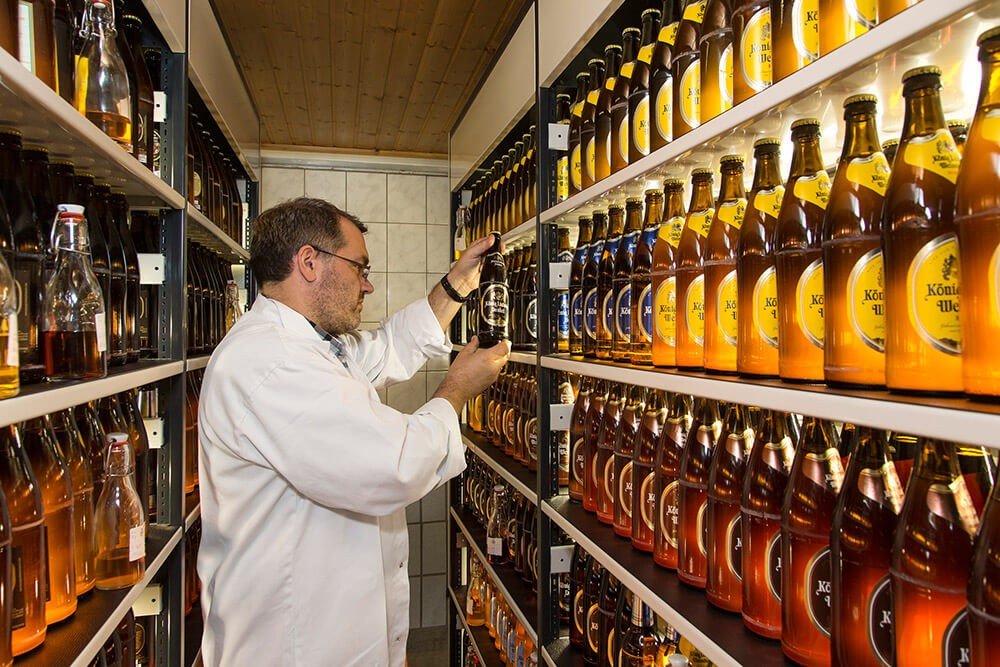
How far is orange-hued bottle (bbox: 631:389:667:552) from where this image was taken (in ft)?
4.85

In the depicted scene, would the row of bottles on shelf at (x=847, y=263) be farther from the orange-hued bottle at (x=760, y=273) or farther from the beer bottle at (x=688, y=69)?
the beer bottle at (x=688, y=69)

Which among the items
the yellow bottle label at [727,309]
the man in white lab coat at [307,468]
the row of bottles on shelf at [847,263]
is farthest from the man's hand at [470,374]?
the yellow bottle label at [727,309]

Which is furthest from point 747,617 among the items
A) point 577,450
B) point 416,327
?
point 416,327

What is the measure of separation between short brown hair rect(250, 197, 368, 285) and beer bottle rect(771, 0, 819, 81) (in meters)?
1.23

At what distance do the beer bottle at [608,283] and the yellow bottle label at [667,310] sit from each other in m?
0.23

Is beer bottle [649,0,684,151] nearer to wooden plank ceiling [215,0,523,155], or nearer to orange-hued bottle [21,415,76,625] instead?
wooden plank ceiling [215,0,523,155]

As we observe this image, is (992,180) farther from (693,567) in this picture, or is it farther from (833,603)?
(693,567)

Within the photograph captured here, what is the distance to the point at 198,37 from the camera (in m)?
2.01

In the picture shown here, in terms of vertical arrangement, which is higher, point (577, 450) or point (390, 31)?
point (390, 31)

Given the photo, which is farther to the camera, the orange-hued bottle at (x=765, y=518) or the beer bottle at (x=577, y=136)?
the beer bottle at (x=577, y=136)

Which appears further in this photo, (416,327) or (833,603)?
(416,327)

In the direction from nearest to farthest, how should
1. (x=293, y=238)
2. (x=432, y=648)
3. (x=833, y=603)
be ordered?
(x=833, y=603), (x=293, y=238), (x=432, y=648)

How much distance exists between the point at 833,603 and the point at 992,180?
1.84 ft

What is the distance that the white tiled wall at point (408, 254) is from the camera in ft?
14.8
